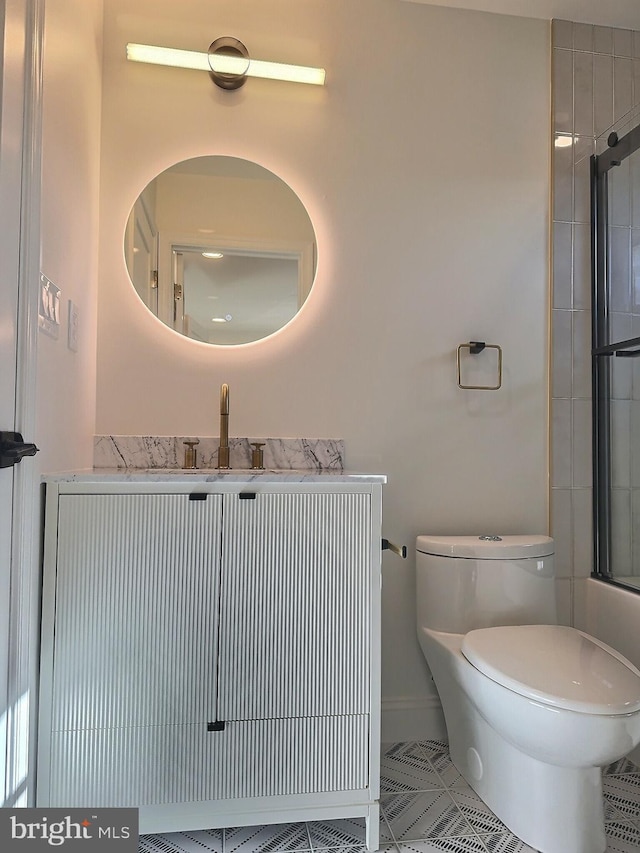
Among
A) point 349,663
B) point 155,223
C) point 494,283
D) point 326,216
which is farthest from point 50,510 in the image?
point 494,283

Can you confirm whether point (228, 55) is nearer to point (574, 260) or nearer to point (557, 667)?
point (574, 260)

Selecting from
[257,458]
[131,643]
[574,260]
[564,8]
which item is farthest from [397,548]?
[564,8]

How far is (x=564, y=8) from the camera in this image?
195cm

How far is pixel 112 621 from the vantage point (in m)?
1.27

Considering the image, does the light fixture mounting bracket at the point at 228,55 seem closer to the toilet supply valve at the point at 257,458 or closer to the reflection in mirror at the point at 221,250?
the reflection in mirror at the point at 221,250

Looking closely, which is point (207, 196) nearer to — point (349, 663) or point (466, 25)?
point (466, 25)

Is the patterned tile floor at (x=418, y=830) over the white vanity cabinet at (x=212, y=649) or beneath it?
beneath

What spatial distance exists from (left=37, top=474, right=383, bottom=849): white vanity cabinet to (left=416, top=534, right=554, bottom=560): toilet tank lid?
1.32ft

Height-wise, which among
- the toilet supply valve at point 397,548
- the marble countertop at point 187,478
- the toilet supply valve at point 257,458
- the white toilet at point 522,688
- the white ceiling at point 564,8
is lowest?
the white toilet at point 522,688

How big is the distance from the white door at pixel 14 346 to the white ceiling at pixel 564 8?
4.76ft

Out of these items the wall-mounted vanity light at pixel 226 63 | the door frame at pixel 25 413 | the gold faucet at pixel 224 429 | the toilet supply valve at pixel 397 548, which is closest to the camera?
the door frame at pixel 25 413

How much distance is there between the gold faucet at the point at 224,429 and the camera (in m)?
1.65

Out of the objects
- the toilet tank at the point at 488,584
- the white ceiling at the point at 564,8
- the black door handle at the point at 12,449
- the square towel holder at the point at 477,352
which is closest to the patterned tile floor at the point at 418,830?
the toilet tank at the point at 488,584

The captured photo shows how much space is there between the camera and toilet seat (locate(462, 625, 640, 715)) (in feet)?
3.87
